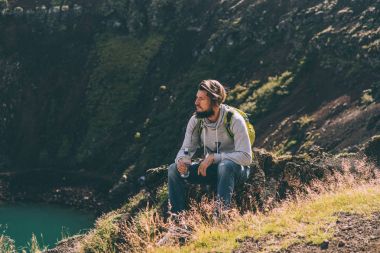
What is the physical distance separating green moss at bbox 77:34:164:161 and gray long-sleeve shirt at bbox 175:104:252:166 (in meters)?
49.5

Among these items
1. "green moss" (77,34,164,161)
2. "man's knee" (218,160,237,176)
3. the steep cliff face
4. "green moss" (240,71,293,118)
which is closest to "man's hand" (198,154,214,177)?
"man's knee" (218,160,237,176)

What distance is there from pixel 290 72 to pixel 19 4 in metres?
40.2

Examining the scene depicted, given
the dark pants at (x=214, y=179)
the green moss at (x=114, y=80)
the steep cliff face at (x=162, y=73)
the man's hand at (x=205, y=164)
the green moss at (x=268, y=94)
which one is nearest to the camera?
the dark pants at (x=214, y=179)

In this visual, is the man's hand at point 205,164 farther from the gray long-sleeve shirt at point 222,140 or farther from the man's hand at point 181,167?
the man's hand at point 181,167

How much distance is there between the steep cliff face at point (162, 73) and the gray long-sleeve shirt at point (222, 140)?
1051 inches

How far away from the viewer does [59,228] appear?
1978 inches

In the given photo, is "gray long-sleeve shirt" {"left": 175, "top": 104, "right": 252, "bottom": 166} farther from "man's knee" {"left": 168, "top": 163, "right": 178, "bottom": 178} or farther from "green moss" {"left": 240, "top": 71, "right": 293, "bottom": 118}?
"green moss" {"left": 240, "top": 71, "right": 293, "bottom": 118}

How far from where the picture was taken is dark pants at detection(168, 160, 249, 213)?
1159cm

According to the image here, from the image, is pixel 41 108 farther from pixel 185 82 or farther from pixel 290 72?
pixel 290 72

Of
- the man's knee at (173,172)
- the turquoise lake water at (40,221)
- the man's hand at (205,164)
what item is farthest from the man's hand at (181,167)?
the turquoise lake water at (40,221)

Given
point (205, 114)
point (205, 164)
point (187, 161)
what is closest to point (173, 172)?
point (187, 161)

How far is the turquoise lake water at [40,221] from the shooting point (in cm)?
4916

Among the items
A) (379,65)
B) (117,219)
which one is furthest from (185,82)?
(117,219)

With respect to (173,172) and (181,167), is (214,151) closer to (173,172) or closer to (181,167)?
(181,167)
